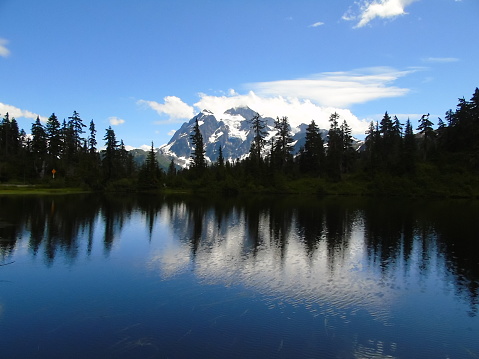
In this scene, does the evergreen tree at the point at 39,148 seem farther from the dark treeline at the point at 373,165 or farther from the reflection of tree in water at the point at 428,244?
the reflection of tree in water at the point at 428,244

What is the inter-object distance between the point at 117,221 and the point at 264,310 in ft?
118

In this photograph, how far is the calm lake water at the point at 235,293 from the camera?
15070 millimetres

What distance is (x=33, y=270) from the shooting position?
2470 centimetres

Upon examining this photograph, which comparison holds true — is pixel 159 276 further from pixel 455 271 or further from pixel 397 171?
pixel 397 171

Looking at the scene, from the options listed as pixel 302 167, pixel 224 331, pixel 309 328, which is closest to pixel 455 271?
pixel 309 328

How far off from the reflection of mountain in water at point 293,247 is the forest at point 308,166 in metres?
57.6

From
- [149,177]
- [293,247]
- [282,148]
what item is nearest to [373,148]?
[282,148]

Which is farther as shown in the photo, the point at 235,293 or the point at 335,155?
the point at 335,155

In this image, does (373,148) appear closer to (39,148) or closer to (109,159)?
(109,159)

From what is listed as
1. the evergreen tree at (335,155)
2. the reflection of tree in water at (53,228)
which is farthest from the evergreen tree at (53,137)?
the evergreen tree at (335,155)

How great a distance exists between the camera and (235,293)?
21.3 meters

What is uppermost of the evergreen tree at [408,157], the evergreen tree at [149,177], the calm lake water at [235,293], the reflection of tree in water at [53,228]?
the evergreen tree at [408,157]

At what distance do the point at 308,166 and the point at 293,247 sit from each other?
98.6 metres

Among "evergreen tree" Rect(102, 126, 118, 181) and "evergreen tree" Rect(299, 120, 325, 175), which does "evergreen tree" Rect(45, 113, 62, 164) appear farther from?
"evergreen tree" Rect(299, 120, 325, 175)
